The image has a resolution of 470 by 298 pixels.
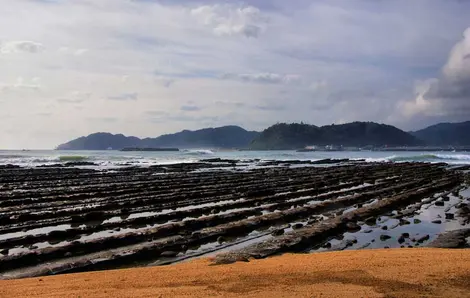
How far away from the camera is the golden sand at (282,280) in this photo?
249 inches

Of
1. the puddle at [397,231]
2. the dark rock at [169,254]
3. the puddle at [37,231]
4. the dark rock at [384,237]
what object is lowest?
the puddle at [397,231]

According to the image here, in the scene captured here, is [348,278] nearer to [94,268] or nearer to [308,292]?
[308,292]

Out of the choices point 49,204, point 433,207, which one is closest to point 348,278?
point 433,207

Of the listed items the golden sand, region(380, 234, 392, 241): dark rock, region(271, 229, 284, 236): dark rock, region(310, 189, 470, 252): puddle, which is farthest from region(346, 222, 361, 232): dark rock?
the golden sand

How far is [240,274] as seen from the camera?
24.1 feet

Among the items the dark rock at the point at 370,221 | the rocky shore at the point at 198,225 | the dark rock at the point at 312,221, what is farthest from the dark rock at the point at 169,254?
the dark rock at the point at 370,221

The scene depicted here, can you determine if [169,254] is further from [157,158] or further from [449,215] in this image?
[157,158]

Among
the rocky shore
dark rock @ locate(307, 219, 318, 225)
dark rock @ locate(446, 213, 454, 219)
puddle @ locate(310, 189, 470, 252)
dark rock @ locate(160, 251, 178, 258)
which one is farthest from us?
dark rock @ locate(446, 213, 454, 219)

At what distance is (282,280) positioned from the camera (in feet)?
22.6

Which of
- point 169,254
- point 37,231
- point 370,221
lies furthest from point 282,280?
point 37,231

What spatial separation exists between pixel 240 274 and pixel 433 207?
14.3 m

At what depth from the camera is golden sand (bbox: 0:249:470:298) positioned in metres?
6.32

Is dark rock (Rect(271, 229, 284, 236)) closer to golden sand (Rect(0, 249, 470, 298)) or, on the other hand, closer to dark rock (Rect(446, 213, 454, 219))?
golden sand (Rect(0, 249, 470, 298))

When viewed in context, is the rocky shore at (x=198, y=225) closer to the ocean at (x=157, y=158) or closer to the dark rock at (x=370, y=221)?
the dark rock at (x=370, y=221)
